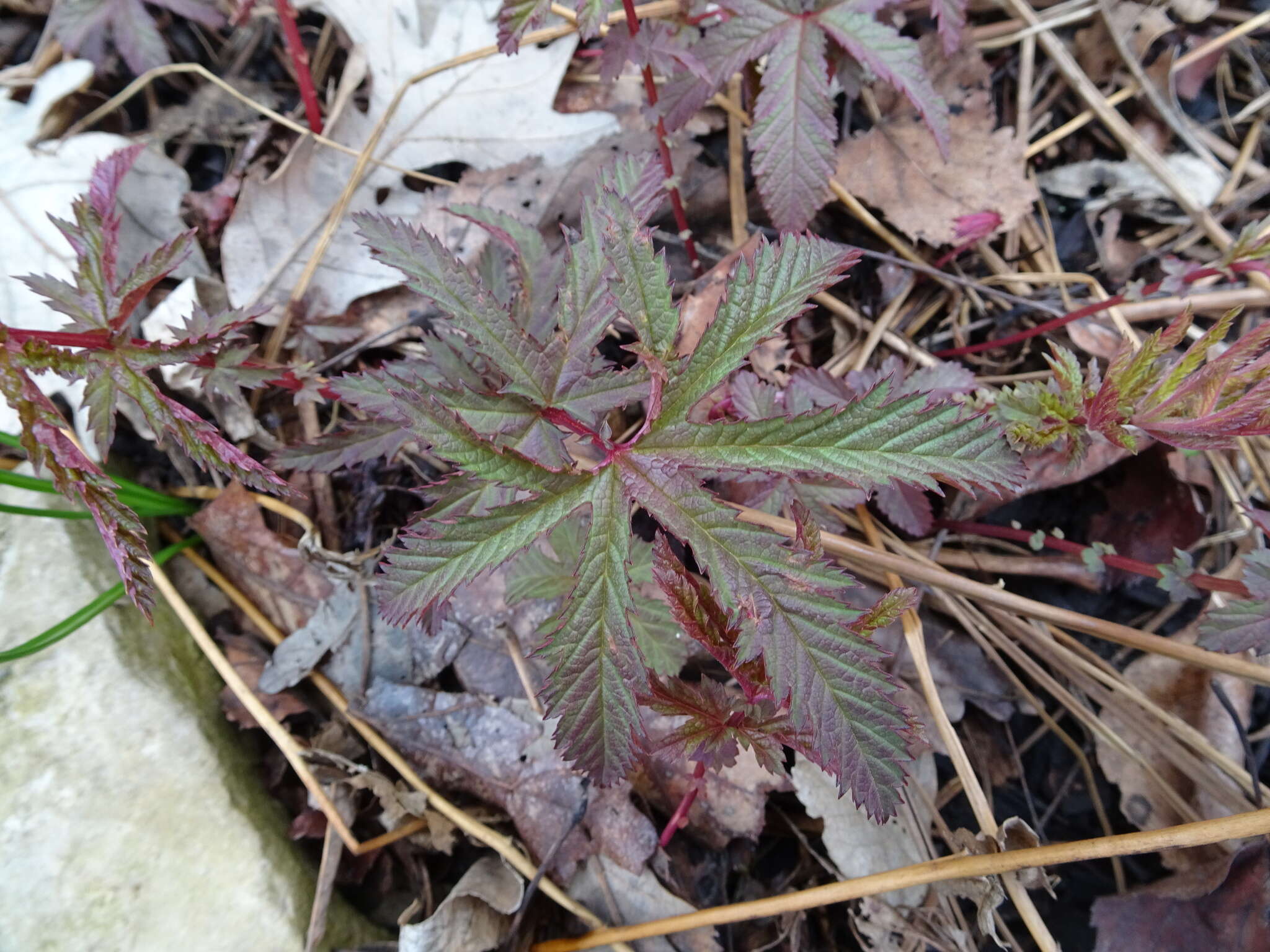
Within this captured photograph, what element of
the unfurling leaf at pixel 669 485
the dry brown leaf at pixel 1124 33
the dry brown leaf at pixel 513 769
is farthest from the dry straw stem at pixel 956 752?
the dry brown leaf at pixel 1124 33

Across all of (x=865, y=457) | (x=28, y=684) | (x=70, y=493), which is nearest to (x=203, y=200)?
(x=70, y=493)

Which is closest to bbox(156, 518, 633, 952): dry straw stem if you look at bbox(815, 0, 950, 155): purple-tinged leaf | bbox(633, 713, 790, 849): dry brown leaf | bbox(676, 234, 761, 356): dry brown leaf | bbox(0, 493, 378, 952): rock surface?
bbox(0, 493, 378, 952): rock surface

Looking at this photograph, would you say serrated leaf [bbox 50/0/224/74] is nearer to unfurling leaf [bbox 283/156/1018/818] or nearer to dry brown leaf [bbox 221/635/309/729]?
unfurling leaf [bbox 283/156/1018/818]

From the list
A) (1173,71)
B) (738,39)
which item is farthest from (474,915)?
(1173,71)

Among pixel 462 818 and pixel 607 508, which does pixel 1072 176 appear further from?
pixel 462 818

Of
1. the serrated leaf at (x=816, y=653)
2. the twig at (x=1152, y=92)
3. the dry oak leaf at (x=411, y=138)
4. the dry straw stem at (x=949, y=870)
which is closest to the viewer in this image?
the serrated leaf at (x=816, y=653)

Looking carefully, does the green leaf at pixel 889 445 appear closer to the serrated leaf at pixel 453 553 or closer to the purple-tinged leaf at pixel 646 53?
the serrated leaf at pixel 453 553
